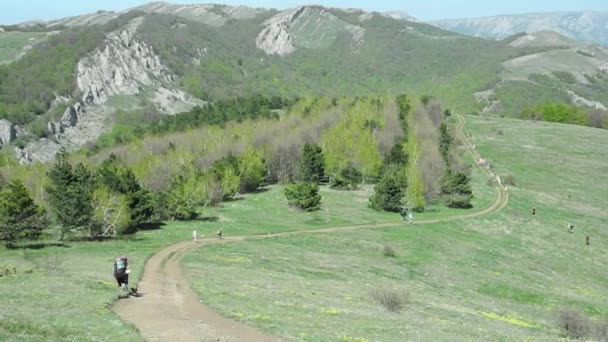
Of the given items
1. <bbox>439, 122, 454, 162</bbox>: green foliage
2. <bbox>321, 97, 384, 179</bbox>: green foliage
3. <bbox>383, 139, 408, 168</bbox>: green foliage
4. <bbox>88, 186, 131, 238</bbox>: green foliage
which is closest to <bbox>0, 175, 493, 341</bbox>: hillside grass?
<bbox>88, 186, 131, 238</bbox>: green foliage

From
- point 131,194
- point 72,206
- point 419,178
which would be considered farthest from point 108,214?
point 419,178

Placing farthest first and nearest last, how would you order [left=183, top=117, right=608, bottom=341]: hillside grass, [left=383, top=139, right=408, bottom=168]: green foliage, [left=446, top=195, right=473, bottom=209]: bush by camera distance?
[left=383, top=139, right=408, bottom=168]: green foliage, [left=446, top=195, right=473, bottom=209]: bush, [left=183, top=117, right=608, bottom=341]: hillside grass

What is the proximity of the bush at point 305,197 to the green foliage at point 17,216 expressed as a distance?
3570 centimetres

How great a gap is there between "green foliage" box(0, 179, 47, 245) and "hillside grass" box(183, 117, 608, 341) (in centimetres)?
1494

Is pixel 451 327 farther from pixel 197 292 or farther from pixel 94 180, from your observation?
pixel 94 180

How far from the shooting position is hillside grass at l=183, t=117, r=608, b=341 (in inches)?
1180

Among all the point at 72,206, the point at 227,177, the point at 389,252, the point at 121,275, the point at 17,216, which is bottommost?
the point at 389,252

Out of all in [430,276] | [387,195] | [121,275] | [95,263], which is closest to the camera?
[121,275]

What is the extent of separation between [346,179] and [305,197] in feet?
69.2

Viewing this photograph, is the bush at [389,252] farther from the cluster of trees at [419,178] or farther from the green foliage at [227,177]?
the green foliage at [227,177]

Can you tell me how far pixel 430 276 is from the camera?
51906 millimetres

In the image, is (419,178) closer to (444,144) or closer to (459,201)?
(459,201)

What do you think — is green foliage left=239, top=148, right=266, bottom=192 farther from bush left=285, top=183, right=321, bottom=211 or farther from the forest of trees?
bush left=285, top=183, right=321, bottom=211

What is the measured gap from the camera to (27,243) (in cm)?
5103
